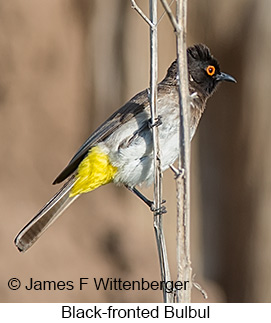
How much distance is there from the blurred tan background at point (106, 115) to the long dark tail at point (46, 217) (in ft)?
6.55

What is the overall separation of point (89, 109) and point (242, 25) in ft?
4.43

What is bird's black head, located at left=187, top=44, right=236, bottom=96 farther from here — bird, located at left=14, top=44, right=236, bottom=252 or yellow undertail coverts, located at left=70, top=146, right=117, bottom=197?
yellow undertail coverts, located at left=70, top=146, right=117, bottom=197

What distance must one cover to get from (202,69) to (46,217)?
0.95 metres

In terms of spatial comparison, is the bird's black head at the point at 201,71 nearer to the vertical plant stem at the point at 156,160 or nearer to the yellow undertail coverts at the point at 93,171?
the yellow undertail coverts at the point at 93,171

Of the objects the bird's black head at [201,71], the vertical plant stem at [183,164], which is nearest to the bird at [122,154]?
the bird's black head at [201,71]

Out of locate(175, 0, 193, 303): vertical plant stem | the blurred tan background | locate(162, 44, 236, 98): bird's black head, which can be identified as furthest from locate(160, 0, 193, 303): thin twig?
the blurred tan background

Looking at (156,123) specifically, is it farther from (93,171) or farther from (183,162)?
(93,171)

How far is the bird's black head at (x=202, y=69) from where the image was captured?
10.6 ft

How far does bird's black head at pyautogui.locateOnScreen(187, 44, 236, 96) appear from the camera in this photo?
322 centimetres

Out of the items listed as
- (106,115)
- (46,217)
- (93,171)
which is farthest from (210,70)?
(106,115)

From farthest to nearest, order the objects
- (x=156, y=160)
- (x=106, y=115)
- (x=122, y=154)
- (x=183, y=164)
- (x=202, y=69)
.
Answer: (x=106, y=115) < (x=202, y=69) < (x=122, y=154) < (x=156, y=160) < (x=183, y=164)

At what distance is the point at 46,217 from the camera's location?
2996 millimetres
